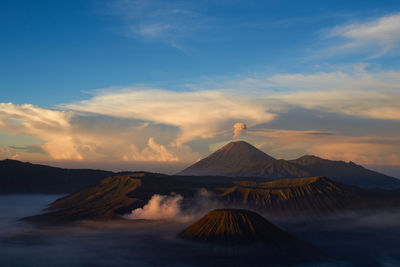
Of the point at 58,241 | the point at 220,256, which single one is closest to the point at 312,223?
the point at 220,256

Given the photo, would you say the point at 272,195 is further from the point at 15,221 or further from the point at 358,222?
the point at 15,221

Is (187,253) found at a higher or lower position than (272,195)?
lower

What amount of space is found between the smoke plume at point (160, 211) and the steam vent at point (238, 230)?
57186 mm

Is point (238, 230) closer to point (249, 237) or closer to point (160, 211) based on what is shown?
point (249, 237)

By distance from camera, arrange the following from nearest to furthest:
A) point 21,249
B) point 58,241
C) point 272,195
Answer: point 21,249, point 58,241, point 272,195

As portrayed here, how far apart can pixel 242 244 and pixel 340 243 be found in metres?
49.6

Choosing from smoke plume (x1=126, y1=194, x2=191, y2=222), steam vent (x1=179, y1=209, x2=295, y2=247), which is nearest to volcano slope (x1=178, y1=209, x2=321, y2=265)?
steam vent (x1=179, y1=209, x2=295, y2=247)

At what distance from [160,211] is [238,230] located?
234ft

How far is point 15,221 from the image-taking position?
18212 centimetres

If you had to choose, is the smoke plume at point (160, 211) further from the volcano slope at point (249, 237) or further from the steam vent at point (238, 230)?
the steam vent at point (238, 230)

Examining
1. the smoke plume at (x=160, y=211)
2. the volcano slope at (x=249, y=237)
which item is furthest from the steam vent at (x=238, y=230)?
the smoke plume at (x=160, y=211)

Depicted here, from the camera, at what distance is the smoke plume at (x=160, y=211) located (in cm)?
17662

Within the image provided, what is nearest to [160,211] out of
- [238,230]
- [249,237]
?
[238,230]

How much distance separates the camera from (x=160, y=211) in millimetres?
178000
